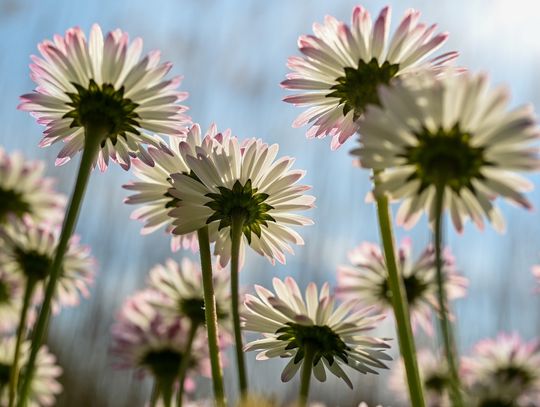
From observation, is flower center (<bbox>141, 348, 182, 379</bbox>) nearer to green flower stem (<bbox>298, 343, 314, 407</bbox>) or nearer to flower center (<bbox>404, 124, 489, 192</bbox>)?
green flower stem (<bbox>298, 343, 314, 407</bbox>)

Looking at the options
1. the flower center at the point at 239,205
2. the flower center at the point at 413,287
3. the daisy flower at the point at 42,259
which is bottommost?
the flower center at the point at 239,205

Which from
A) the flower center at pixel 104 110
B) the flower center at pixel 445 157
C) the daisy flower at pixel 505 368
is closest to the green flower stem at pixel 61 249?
the flower center at pixel 104 110

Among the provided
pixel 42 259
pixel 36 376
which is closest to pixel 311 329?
pixel 42 259

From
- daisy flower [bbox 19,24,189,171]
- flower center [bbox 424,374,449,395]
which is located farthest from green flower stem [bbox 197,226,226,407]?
flower center [bbox 424,374,449,395]

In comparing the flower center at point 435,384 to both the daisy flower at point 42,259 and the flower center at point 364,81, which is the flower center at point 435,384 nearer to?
the daisy flower at point 42,259

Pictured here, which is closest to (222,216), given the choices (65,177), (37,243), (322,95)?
(322,95)

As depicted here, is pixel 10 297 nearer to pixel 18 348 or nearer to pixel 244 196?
pixel 18 348
